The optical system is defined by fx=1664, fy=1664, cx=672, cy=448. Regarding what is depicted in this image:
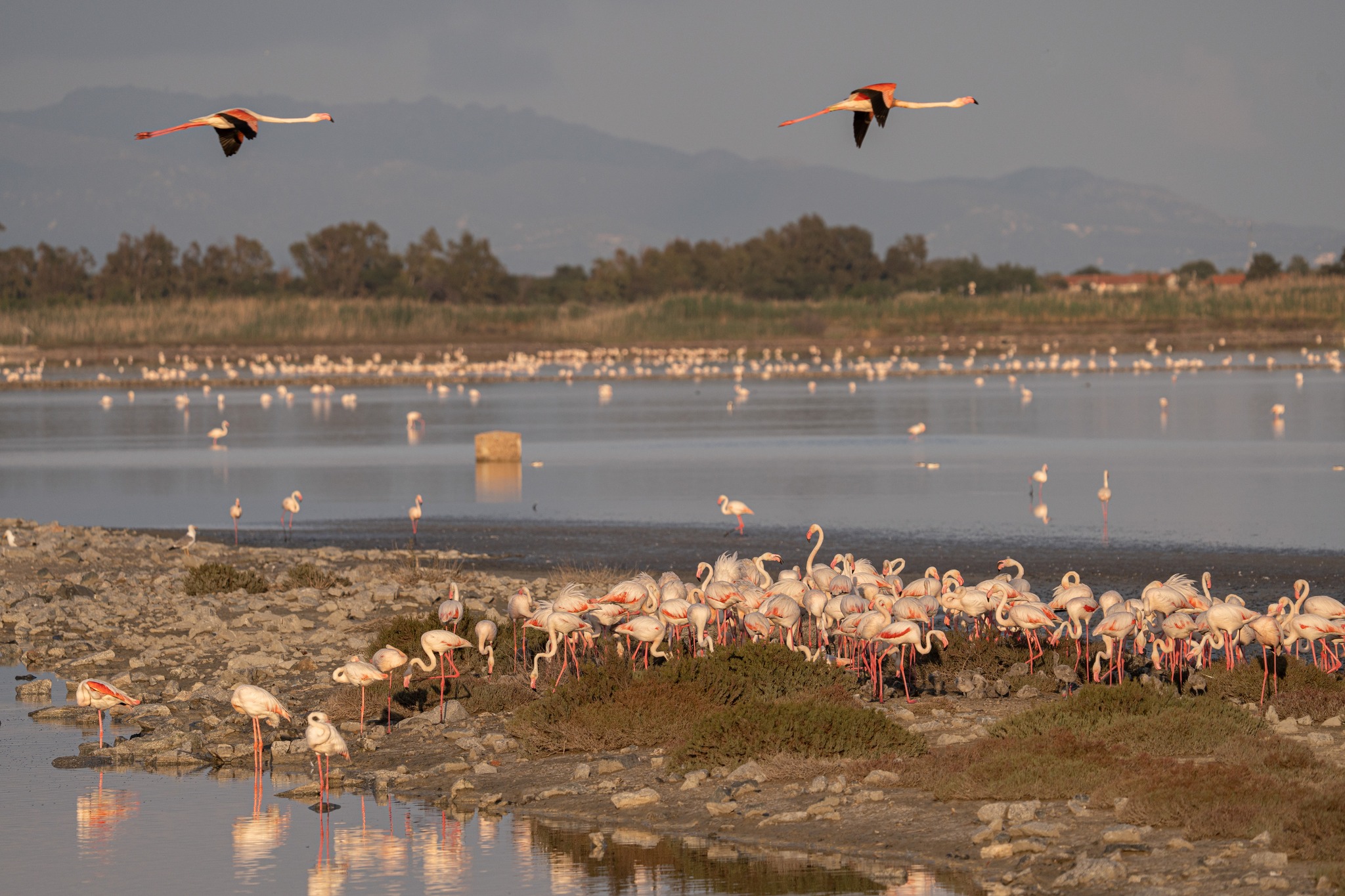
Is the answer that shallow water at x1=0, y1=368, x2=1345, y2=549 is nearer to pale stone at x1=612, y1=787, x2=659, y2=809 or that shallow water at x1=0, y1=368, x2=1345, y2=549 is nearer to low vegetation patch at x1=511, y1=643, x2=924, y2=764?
low vegetation patch at x1=511, y1=643, x2=924, y2=764

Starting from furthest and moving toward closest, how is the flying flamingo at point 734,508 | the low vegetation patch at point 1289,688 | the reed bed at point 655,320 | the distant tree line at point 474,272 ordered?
1. the distant tree line at point 474,272
2. the reed bed at point 655,320
3. the flying flamingo at point 734,508
4. the low vegetation patch at point 1289,688

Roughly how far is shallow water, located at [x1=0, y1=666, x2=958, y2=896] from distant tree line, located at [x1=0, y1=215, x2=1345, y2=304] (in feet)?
368

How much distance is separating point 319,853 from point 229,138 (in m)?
4.30

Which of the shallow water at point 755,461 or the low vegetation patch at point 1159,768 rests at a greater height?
the shallow water at point 755,461

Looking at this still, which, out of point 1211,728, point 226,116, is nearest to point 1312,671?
point 1211,728

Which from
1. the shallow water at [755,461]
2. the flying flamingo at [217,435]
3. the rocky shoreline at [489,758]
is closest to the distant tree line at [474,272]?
the shallow water at [755,461]

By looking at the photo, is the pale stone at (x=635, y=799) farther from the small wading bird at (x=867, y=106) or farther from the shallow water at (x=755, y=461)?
the shallow water at (x=755, y=461)

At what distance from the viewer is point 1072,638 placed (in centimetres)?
1350

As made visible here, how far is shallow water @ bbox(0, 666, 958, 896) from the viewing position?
366 inches

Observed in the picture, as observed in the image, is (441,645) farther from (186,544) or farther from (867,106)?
(186,544)

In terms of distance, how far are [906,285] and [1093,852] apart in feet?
389

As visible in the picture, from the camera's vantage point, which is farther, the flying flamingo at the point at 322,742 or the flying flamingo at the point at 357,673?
the flying flamingo at the point at 357,673

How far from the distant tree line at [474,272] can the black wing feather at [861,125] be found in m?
113

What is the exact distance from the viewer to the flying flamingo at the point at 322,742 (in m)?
10.9
